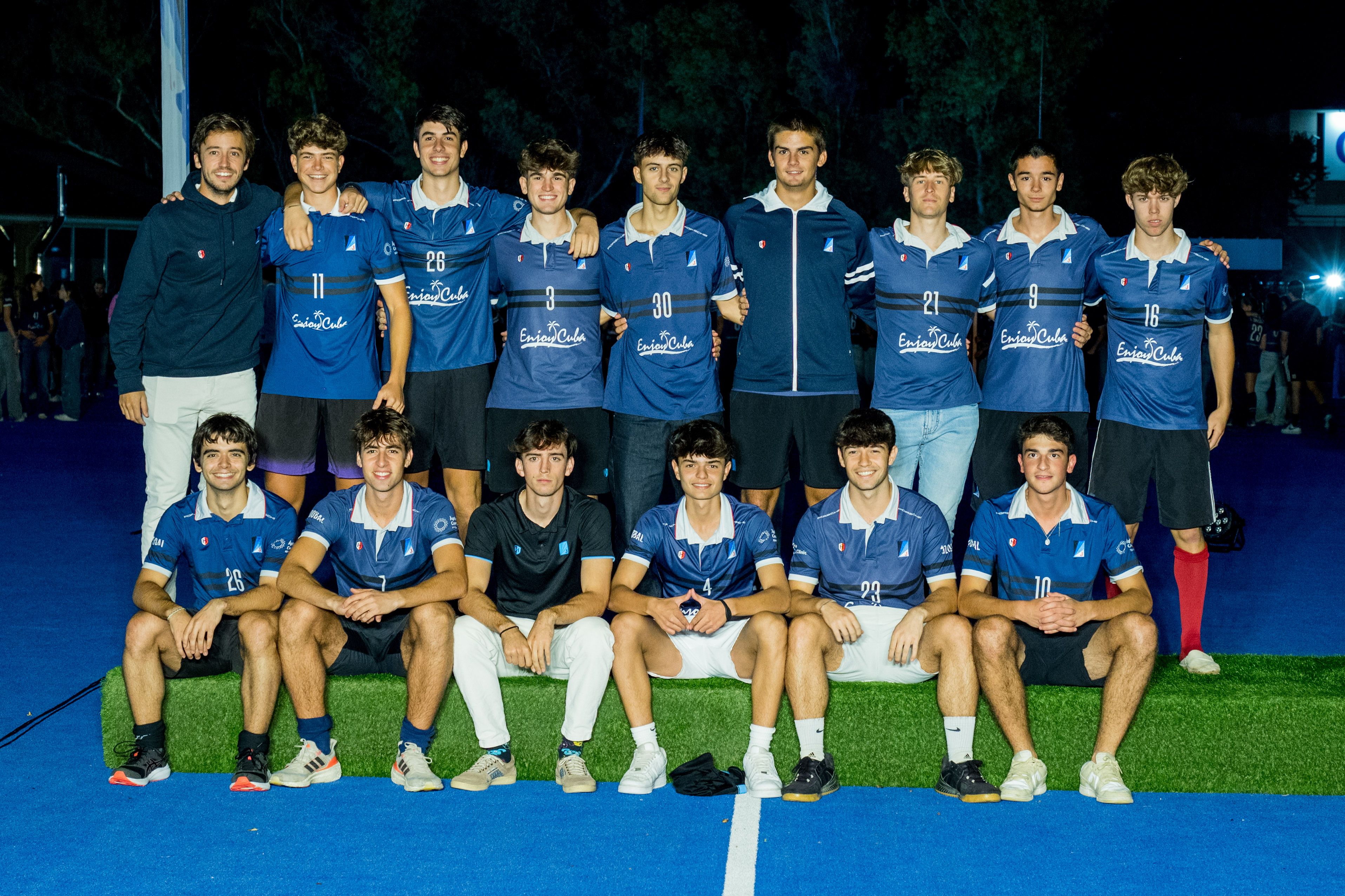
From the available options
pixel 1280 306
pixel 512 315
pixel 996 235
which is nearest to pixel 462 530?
pixel 512 315

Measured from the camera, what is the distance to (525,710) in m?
4.75

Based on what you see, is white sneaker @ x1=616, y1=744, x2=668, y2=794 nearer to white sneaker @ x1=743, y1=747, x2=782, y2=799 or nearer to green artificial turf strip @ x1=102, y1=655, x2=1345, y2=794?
green artificial turf strip @ x1=102, y1=655, x2=1345, y2=794

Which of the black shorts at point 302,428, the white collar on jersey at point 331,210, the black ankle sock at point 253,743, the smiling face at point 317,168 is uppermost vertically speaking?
the smiling face at point 317,168

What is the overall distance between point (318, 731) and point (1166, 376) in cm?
359

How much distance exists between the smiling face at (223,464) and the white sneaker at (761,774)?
6.96ft

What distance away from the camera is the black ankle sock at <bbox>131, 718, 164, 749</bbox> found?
4598mm

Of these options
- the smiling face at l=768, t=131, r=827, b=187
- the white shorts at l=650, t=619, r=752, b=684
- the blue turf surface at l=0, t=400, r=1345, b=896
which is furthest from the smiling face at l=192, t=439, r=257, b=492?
the smiling face at l=768, t=131, r=827, b=187

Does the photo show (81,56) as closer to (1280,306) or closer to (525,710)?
(1280,306)

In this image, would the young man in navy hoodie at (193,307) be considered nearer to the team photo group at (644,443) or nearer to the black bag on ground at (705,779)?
the team photo group at (644,443)

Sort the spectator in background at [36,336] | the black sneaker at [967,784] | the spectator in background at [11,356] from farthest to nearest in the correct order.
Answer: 1. the spectator in background at [36,336]
2. the spectator in background at [11,356]
3. the black sneaker at [967,784]

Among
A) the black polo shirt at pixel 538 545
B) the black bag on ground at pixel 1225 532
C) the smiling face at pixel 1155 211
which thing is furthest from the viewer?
the black bag on ground at pixel 1225 532

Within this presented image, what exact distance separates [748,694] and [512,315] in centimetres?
200

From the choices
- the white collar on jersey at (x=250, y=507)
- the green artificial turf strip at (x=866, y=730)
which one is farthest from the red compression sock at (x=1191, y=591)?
the white collar on jersey at (x=250, y=507)

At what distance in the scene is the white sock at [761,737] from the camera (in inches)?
180
